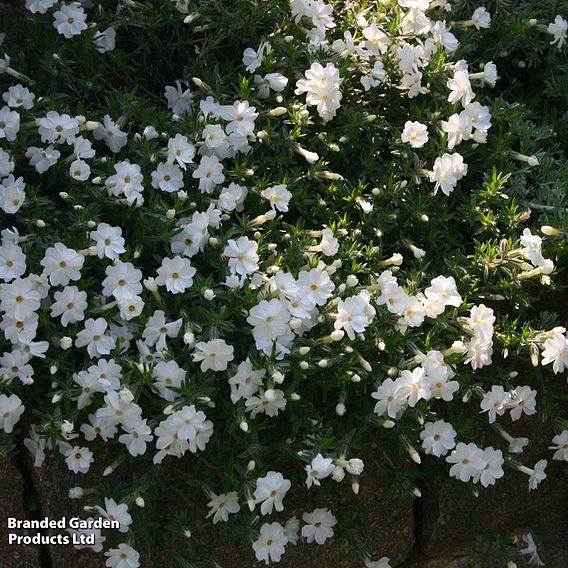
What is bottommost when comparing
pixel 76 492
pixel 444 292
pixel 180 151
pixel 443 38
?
pixel 76 492

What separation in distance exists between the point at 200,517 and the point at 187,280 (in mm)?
776

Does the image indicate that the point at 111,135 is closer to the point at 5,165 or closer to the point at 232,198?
the point at 5,165

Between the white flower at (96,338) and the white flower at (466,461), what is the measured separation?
44.8 inches

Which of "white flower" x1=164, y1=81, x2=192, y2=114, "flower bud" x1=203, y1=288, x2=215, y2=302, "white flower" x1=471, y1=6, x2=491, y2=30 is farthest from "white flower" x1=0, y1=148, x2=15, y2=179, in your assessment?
"white flower" x1=471, y1=6, x2=491, y2=30

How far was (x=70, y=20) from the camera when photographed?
3.35 meters

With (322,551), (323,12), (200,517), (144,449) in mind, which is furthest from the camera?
(323,12)

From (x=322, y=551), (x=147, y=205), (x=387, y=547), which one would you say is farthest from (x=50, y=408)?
(x=387, y=547)

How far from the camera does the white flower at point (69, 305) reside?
2715mm

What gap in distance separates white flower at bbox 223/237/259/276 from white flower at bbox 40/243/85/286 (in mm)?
463

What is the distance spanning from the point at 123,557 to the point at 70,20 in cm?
194

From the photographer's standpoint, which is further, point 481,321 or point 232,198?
point 232,198

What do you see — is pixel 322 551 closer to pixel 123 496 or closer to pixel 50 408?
pixel 123 496

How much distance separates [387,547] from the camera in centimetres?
323

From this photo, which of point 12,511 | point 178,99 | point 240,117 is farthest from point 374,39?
point 12,511
